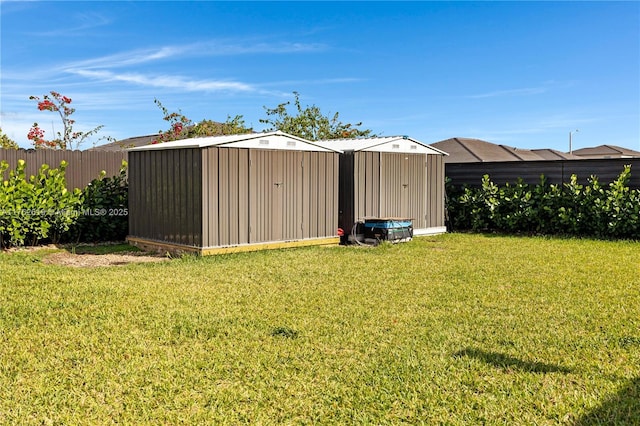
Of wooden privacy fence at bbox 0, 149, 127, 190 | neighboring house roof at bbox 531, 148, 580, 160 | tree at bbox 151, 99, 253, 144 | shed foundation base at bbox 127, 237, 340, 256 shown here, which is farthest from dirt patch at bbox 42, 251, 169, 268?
neighboring house roof at bbox 531, 148, 580, 160

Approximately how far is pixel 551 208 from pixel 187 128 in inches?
464

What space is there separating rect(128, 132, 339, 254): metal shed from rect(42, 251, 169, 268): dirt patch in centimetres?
44

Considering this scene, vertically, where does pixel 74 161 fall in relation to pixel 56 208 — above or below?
above

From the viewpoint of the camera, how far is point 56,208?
34.3 ft

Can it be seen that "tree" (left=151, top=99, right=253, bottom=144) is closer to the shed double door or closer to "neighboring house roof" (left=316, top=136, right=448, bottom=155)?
"neighboring house roof" (left=316, top=136, right=448, bottom=155)

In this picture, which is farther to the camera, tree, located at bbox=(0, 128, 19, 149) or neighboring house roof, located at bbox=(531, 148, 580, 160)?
neighboring house roof, located at bbox=(531, 148, 580, 160)

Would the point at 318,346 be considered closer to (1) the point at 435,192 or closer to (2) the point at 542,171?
(1) the point at 435,192

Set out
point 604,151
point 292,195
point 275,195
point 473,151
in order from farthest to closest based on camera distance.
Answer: point 604,151 → point 473,151 → point 292,195 → point 275,195

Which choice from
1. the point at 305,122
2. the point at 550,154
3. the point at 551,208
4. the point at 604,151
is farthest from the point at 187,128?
the point at 604,151

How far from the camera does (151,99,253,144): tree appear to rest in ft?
61.6

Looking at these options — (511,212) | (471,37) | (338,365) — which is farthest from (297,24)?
(338,365)

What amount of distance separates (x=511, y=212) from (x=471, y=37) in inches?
178

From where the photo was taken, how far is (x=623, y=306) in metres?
5.84

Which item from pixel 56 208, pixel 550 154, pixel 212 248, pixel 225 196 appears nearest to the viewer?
pixel 212 248
